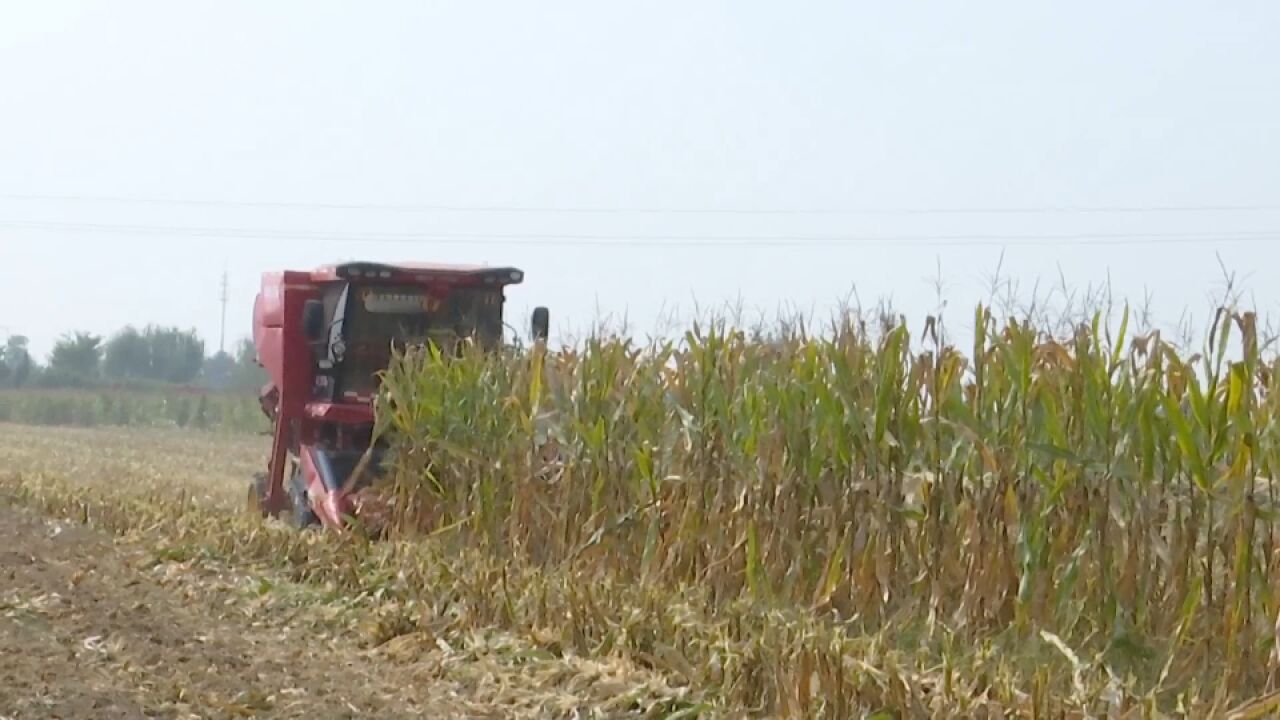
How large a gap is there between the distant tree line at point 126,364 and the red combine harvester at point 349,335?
143 feet

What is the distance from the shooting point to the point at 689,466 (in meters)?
8.88

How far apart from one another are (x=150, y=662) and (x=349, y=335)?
5705 mm

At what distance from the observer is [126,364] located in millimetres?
68875

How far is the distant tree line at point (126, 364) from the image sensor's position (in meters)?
57.3

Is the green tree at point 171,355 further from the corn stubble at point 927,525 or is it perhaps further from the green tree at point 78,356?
the corn stubble at point 927,525

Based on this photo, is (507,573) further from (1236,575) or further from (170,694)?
(1236,575)

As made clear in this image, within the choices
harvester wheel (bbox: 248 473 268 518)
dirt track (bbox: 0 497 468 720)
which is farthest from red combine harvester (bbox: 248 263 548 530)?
dirt track (bbox: 0 497 468 720)

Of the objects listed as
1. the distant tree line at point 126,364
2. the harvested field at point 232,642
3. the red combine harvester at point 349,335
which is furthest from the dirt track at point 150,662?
the distant tree line at point 126,364

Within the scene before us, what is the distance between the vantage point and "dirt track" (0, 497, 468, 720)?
6086 mm

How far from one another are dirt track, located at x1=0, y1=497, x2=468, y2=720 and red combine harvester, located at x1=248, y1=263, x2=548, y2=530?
3.44 meters

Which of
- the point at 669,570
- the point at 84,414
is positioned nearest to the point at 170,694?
the point at 669,570

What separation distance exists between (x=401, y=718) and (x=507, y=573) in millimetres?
2356

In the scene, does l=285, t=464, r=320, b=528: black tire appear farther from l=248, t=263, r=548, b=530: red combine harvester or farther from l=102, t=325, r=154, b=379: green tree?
l=102, t=325, r=154, b=379: green tree

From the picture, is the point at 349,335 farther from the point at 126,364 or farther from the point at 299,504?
the point at 126,364
